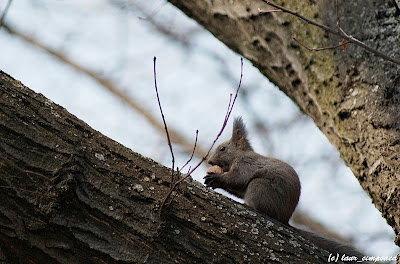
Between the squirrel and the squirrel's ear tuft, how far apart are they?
0.04m

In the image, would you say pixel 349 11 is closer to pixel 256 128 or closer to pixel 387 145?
pixel 387 145

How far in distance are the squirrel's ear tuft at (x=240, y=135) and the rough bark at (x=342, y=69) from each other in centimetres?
98

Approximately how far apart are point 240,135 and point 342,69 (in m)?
1.59

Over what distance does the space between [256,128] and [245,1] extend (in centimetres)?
506

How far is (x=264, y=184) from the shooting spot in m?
3.03

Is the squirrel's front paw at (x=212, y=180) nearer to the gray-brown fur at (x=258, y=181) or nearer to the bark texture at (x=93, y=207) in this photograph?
the gray-brown fur at (x=258, y=181)

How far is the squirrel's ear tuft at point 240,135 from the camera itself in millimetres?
3912

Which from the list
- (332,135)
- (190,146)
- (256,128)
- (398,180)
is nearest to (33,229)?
(398,180)

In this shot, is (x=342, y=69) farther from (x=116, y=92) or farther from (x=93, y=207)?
(x=116, y=92)

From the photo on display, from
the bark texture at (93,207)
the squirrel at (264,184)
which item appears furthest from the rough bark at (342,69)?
the bark texture at (93,207)

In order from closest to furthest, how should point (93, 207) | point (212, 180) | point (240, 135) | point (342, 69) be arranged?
point (93, 207) → point (342, 69) → point (212, 180) → point (240, 135)

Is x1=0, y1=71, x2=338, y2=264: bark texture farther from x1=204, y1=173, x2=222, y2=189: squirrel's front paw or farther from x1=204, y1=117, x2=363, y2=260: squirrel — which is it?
x1=204, y1=173, x2=222, y2=189: squirrel's front paw

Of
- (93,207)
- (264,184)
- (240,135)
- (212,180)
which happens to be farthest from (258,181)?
(93,207)

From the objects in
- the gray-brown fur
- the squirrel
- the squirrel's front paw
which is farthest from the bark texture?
the squirrel's front paw
